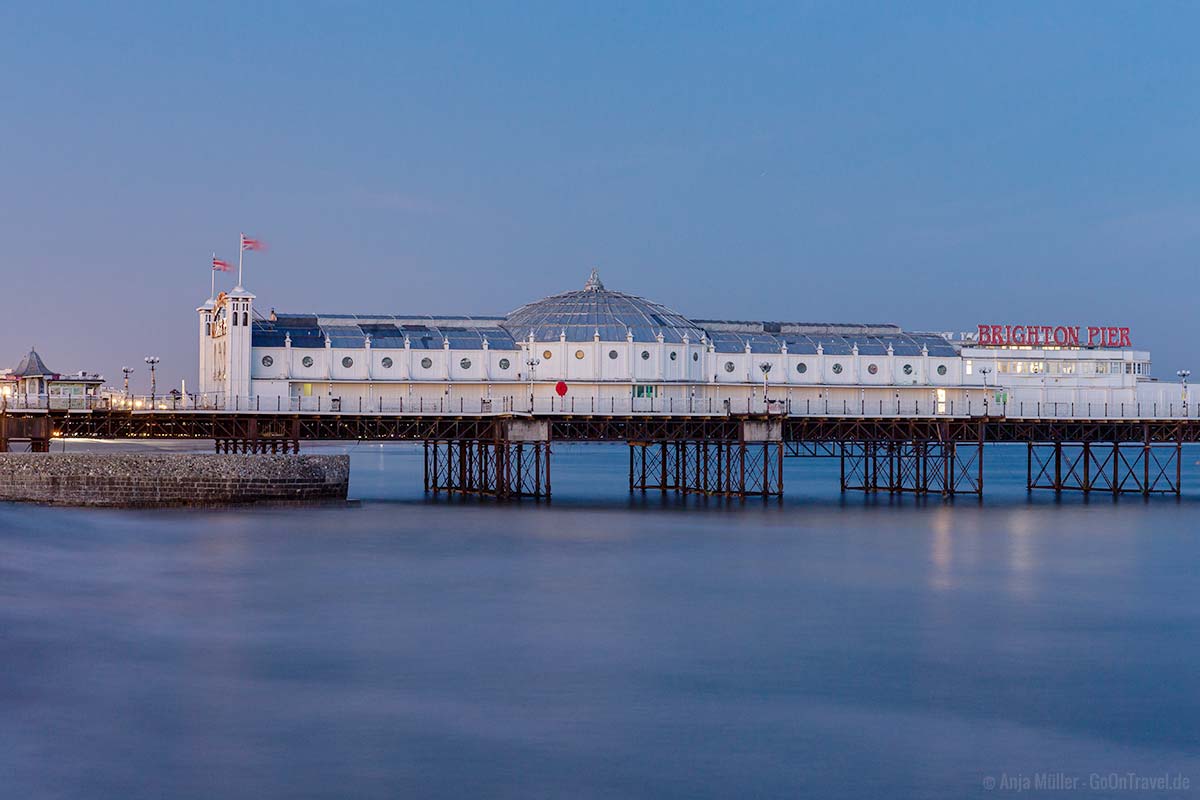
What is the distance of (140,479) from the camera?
63438mm

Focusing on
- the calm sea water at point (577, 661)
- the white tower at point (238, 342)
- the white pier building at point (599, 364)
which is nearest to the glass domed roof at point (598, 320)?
the white pier building at point (599, 364)

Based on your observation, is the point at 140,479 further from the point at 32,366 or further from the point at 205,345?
the point at 32,366

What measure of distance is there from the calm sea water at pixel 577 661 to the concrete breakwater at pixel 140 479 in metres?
7.55

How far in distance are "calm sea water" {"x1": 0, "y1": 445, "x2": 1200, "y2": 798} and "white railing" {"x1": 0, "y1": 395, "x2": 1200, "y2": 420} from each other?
1329 cm

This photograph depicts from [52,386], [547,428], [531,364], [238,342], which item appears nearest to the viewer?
[547,428]

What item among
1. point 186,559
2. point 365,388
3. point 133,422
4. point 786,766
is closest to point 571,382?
point 365,388

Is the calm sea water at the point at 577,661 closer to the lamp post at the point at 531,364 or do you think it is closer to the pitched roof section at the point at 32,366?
the lamp post at the point at 531,364

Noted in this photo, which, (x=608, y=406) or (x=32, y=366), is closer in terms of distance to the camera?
(x=608, y=406)

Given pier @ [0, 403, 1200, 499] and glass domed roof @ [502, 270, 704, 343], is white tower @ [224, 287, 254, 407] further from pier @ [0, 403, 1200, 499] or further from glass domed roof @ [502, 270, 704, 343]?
glass domed roof @ [502, 270, 704, 343]

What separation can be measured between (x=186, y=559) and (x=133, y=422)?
24420mm

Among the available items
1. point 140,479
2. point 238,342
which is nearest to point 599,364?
point 238,342

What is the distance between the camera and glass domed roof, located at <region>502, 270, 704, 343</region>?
3014 inches

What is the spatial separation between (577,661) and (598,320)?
4718 centimetres

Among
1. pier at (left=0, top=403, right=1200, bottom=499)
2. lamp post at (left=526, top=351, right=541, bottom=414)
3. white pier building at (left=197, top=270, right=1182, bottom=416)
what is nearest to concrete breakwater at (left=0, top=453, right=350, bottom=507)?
pier at (left=0, top=403, right=1200, bottom=499)
